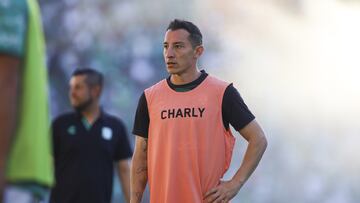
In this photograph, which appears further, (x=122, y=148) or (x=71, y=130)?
(x=122, y=148)

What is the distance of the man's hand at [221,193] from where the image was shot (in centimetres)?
433

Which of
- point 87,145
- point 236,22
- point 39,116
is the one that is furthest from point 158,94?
point 236,22

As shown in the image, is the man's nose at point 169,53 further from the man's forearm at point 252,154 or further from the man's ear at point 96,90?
the man's ear at point 96,90

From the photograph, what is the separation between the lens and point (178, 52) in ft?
15.1

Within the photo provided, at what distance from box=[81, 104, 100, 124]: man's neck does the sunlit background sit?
4.69ft

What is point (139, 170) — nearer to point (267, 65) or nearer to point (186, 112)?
point (186, 112)

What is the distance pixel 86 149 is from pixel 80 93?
0.48 metres

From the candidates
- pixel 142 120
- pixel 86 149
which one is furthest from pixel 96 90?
pixel 142 120

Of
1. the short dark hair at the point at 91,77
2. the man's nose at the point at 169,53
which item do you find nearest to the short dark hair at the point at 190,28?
the man's nose at the point at 169,53

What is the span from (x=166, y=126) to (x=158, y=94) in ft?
0.71

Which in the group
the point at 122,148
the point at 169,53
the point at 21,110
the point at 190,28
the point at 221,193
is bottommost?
→ the point at 21,110

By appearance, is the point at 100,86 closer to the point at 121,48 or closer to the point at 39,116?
the point at 121,48

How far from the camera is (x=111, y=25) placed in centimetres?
747

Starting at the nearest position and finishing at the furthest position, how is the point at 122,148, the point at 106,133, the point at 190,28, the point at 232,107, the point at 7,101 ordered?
1. the point at 7,101
2. the point at 232,107
3. the point at 190,28
4. the point at 106,133
5. the point at 122,148
